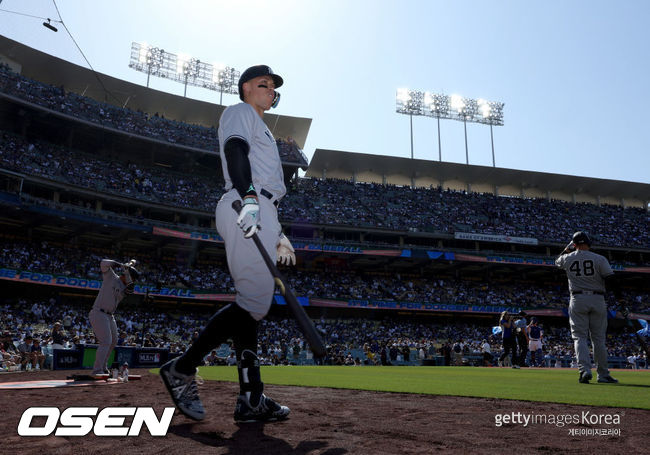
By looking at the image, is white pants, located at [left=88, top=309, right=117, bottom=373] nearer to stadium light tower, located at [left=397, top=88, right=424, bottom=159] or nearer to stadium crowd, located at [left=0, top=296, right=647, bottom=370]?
stadium crowd, located at [left=0, top=296, right=647, bottom=370]

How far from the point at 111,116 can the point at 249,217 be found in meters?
40.9

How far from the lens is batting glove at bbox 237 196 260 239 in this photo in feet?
10.6

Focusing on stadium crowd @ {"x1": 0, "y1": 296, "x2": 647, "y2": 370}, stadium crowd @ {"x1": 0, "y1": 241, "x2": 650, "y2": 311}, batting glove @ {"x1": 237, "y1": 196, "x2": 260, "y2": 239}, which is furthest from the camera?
stadium crowd @ {"x1": 0, "y1": 241, "x2": 650, "y2": 311}

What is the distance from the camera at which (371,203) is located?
46.8 meters

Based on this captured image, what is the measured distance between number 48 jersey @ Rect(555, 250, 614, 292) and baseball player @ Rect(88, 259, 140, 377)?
7.26m

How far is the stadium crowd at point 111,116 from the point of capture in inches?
1363

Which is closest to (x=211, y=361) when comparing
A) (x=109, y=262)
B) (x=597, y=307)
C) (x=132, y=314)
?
(x=132, y=314)

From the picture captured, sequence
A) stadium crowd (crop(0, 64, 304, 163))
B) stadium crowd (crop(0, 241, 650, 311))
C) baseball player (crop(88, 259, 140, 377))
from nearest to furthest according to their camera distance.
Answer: baseball player (crop(88, 259, 140, 377)) → stadium crowd (crop(0, 241, 650, 311)) → stadium crowd (crop(0, 64, 304, 163))

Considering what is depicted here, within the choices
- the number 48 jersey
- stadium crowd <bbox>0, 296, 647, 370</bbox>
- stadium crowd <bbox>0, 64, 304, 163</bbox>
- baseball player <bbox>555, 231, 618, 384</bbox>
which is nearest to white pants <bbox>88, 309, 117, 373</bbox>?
baseball player <bbox>555, 231, 618, 384</bbox>

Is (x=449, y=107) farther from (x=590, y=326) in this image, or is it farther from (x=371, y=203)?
(x=590, y=326)

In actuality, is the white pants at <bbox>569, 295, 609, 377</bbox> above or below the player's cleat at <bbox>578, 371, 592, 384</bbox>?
above

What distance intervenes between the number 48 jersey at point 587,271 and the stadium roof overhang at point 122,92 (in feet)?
139

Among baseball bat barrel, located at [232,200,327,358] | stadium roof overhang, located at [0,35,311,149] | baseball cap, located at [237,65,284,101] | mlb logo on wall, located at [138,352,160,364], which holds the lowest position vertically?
mlb logo on wall, located at [138,352,160,364]

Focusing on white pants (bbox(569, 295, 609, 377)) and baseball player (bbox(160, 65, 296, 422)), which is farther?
white pants (bbox(569, 295, 609, 377))
